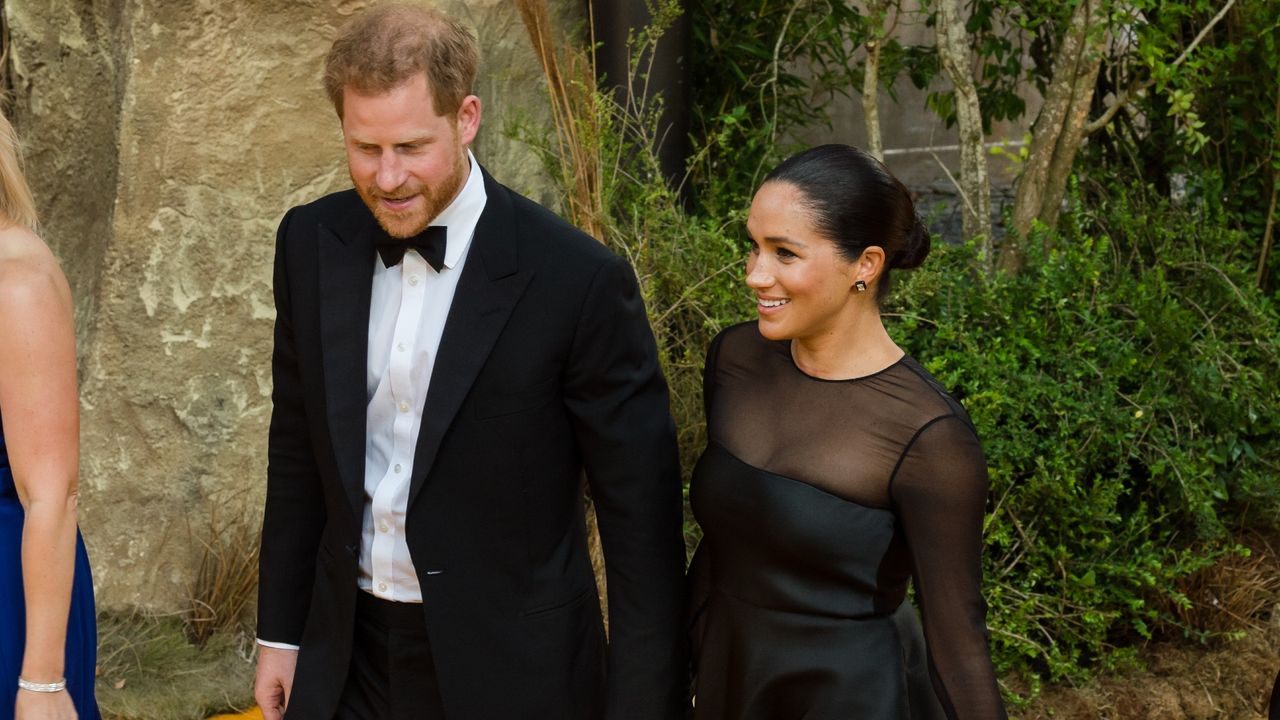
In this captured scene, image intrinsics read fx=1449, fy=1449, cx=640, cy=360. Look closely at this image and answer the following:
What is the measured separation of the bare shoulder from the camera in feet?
7.92

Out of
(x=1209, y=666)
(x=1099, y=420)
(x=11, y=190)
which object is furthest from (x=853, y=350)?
(x=1209, y=666)

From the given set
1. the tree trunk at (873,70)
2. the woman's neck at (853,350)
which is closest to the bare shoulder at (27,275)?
the woman's neck at (853,350)

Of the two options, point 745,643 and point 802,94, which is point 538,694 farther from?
point 802,94

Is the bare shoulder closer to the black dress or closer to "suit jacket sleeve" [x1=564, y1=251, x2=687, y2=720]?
"suit jacket sleeve" [x1=564, y1=251, x2=687, y2=720]

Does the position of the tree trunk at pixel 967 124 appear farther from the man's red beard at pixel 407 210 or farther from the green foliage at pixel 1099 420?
the man's red beard at pixel 407 210

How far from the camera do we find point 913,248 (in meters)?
2.57

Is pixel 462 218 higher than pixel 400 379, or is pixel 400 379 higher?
pixel 462 218

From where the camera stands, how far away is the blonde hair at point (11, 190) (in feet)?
8.24

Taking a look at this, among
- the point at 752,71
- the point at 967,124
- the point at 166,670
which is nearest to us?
the point at 166,670

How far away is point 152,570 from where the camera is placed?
4453mm

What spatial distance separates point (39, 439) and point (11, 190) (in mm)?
451

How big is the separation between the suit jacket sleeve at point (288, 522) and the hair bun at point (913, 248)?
1.09m

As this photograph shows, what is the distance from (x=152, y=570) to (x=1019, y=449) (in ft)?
8.73

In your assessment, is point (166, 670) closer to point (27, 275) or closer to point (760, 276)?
point (27, 275)
